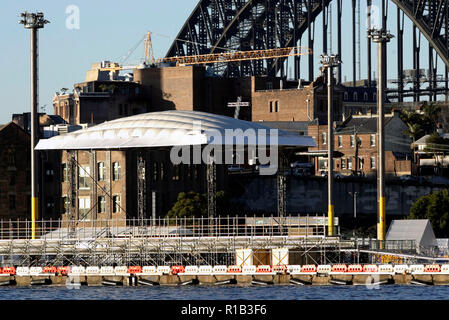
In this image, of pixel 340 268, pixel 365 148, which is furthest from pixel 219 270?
pixel 365 148

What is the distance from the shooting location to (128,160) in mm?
134375

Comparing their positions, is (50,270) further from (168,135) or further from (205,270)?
(168,135)

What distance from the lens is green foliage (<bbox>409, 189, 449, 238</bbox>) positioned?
124062 mm

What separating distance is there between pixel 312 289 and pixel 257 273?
6082 mm

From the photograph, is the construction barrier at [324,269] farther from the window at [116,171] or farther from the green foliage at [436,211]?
the window at [116,171]

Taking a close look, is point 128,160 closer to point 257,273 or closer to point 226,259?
point 226,259

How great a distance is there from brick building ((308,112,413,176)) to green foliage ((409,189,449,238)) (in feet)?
128

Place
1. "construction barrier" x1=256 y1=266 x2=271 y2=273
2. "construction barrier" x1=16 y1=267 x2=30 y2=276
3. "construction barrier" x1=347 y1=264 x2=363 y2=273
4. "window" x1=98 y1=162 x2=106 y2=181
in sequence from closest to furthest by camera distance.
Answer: "construction barrier" x1=347 y1=264 x2=363 y2=273
"construction barrier" x1=256 y1=266 x2=271 y2=273
"construction barrier" x1=16 y1=267 x2=30 y2=276
"window" x1=98 y1=162 x2=106 y2=181

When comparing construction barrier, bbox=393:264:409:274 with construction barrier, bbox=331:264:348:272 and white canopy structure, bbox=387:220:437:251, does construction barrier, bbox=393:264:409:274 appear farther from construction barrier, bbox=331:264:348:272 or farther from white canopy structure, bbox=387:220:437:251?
white canopy structure, bbox=387:220:437:251

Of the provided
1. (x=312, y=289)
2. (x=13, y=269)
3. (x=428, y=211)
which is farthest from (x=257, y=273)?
(x=428, y=211)

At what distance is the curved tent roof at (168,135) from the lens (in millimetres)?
116812

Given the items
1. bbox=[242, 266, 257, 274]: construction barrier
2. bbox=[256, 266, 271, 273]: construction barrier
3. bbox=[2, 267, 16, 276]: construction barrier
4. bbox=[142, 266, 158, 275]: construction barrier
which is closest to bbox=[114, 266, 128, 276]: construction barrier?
bbox=[142, 266, 158, 275]: construction barrier

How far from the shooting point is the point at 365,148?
17150cm

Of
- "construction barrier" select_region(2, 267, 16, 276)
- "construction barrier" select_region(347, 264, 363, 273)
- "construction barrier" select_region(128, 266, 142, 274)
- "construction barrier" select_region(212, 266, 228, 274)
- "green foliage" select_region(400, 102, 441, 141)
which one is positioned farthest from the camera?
"green foliage" select_region(400, 102, 441, 141)
